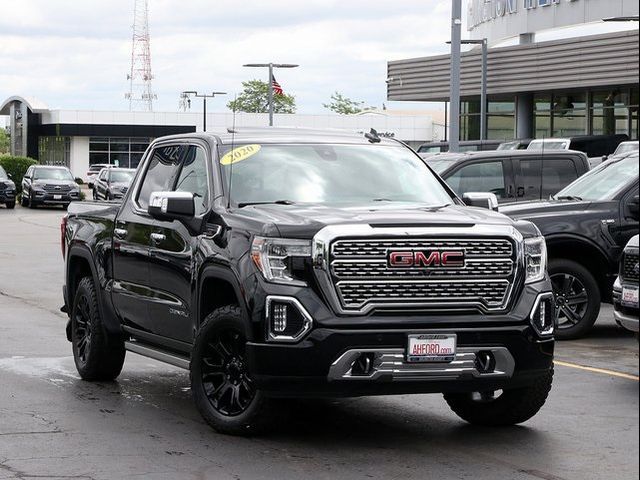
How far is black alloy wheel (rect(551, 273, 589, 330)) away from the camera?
13359 millimetres

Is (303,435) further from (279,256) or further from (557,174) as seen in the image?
(557,174)

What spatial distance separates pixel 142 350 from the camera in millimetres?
9703

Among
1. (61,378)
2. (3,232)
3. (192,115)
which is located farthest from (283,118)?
(61,378)

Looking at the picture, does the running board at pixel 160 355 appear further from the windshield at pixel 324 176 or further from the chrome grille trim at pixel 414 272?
the chrome grille trim at pixel 414 272

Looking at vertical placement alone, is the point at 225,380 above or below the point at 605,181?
below

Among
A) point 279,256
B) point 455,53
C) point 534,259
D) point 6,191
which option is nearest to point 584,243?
point 534,259

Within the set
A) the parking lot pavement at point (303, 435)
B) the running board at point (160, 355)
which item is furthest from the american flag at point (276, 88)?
the running board at point (160, 355)

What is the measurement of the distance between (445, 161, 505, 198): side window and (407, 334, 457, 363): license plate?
10.1 m

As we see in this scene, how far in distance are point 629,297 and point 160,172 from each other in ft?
12.4

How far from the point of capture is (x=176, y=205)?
8766mm

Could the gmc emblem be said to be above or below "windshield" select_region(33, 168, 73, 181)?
below

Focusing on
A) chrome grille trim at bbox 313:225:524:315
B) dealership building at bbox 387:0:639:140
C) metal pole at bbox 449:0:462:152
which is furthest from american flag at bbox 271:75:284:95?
chrome grille trim at bbox 313:225:524:315

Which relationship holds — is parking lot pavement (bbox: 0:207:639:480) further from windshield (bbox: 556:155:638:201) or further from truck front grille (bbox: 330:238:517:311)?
windshield (bbox: 556:155:638:201)

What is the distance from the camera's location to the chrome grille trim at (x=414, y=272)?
25.7ft
